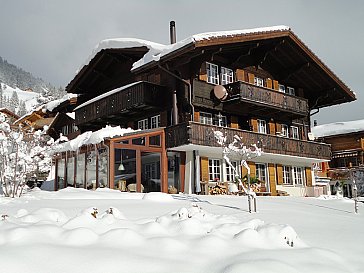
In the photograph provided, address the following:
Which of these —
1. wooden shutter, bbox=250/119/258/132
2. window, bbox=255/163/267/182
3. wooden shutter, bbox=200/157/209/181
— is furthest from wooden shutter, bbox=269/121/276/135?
wooden shutter, bbox=200/157/209/181

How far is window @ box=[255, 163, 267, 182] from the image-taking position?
21.1 metres

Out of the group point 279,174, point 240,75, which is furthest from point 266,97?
point 279,174

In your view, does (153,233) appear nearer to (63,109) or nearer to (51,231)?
(51,231)

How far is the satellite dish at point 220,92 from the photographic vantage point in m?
18.5

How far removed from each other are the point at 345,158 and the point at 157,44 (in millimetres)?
25283

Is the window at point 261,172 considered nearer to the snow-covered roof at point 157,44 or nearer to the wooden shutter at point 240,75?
Result: the wooden shutter at point 240,75

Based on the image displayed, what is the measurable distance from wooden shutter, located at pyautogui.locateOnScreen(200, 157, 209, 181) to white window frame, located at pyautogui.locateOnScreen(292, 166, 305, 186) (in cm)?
746

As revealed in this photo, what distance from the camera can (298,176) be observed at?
23969 mm

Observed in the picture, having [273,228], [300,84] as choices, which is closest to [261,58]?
[300,84]

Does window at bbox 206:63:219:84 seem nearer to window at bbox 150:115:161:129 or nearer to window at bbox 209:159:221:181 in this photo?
window at bbox 150:115:161:129

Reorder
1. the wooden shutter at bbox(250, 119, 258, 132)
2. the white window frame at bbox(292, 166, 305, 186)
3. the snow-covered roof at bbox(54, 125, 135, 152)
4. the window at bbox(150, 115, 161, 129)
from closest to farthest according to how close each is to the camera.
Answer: the snow-covered roof at bbox(54, 125, 135, 152), the window at bbox(150, 115, 161, 129), the wooden shutter at bbox(250, 119, 258, 132), the white window frame at bbox(292, 166, 305, 186)

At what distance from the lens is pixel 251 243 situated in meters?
5.00

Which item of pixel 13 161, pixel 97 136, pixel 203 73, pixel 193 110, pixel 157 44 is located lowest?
pixel 13 161

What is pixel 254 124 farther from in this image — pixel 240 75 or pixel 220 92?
pixel 220 92
